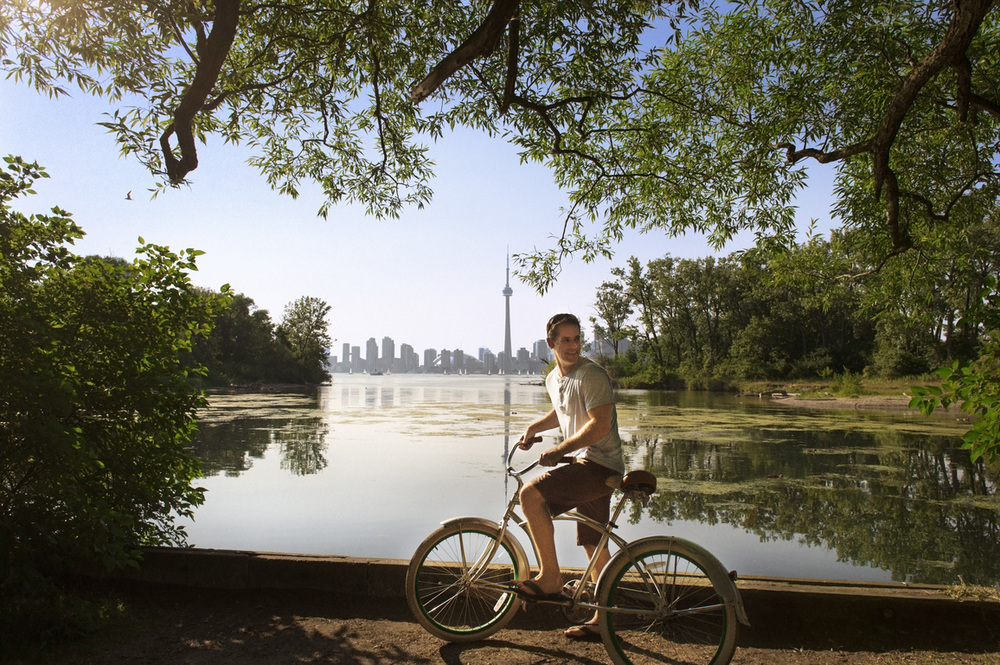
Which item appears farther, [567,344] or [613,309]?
[613,309]

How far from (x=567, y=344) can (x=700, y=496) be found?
16.3 ft

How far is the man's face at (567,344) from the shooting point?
3.10 metres

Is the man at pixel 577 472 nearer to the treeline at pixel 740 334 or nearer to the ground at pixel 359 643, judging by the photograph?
the ground at pixel 359 643

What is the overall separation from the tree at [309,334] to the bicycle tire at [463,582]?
63.4 meters

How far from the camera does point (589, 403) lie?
9.42ft

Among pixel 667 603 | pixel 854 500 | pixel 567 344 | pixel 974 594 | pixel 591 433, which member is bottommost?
pixel 854 500

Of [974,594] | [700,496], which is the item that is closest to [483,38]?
[974,594]

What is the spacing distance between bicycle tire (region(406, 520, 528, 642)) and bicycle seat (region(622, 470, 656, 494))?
2.22 ft

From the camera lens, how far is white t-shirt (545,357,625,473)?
288cm

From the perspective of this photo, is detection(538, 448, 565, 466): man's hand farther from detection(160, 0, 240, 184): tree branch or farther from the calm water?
detection(160, 0, 240, 184): tree branch

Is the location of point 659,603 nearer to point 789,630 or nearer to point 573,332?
point 789,630

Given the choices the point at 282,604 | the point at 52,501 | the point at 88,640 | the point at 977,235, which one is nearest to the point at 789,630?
the point at 282,604

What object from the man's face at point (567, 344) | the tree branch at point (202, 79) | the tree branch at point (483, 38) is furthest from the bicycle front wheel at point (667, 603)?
the tree branch at point (202, 79)

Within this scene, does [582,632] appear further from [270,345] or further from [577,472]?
[270,345]
